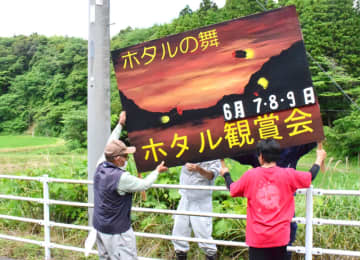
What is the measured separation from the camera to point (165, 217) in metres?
5.12

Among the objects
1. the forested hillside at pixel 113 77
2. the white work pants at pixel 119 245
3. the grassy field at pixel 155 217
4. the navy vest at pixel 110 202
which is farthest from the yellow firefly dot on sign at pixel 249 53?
the forested hillside at pixel 113 77

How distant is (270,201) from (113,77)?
35.5 m

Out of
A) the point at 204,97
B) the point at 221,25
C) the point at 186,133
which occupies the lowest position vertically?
the point at 186,133

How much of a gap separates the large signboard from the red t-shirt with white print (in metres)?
0.41

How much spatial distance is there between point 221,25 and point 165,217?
112 inches

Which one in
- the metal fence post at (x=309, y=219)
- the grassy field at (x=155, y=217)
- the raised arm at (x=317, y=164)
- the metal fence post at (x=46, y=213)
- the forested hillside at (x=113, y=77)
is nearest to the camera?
the raised arm at (x=317, y=164)

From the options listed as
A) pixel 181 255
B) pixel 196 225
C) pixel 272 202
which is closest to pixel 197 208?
pixel 196 225

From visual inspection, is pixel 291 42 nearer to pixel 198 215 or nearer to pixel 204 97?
pixel 204 97

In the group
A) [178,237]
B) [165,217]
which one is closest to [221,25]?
[178,237]

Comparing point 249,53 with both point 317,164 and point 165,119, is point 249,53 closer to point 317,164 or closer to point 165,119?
point 165,119

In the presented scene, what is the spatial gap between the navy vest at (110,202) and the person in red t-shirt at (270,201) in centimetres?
104

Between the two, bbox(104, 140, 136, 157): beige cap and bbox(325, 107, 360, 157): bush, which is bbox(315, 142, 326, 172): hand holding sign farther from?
bbox(325, 107, 360, 157): bush

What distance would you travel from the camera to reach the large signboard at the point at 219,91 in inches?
123

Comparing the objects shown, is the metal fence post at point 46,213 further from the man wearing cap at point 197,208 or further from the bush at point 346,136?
the bush at point 346,136
